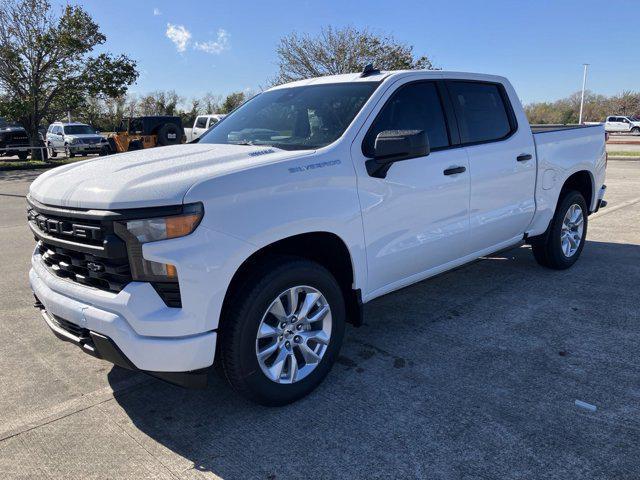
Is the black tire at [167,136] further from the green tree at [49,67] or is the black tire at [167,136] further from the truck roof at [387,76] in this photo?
the green tree at [49,67]

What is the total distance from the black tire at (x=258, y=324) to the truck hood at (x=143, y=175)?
0.59m

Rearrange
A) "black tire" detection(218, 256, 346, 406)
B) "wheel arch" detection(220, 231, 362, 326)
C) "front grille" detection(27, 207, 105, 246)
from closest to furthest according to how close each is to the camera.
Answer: "front grille" detection(27, 207, 105, 246), "black tire" detection(218, 256, 346, 406), "wheel arch" detection(220, 231, 362, 326)

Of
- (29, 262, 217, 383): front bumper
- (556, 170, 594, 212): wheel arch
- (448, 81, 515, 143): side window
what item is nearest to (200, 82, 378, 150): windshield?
(448, 81, 515, 143): side window

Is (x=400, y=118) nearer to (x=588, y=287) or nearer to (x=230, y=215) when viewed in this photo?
(x=230, y=215)

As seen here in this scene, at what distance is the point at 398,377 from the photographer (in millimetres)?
3373

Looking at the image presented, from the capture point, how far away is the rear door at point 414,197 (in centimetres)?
335

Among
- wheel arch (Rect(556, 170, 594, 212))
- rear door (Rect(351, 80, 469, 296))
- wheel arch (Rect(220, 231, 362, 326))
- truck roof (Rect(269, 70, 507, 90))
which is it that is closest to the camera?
wheel arch (Rect(220, 231, 362, 326))

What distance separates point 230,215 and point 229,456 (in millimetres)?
1223

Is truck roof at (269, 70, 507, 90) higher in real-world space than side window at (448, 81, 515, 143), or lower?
higher

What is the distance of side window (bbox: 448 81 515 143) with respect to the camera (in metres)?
Result: 4.17

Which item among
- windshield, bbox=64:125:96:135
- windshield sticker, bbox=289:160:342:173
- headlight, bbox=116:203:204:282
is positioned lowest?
headlight, bbox=116:203:204:282

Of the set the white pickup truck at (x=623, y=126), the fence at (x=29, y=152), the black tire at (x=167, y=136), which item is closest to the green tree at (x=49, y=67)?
the fence at (x=29, y=152)

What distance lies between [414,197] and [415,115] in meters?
0.65

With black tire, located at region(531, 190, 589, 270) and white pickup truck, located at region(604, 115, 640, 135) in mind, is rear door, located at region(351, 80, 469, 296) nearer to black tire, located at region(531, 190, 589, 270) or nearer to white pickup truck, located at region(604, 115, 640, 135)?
black tire, located at region(531, 190, 589, 270)
